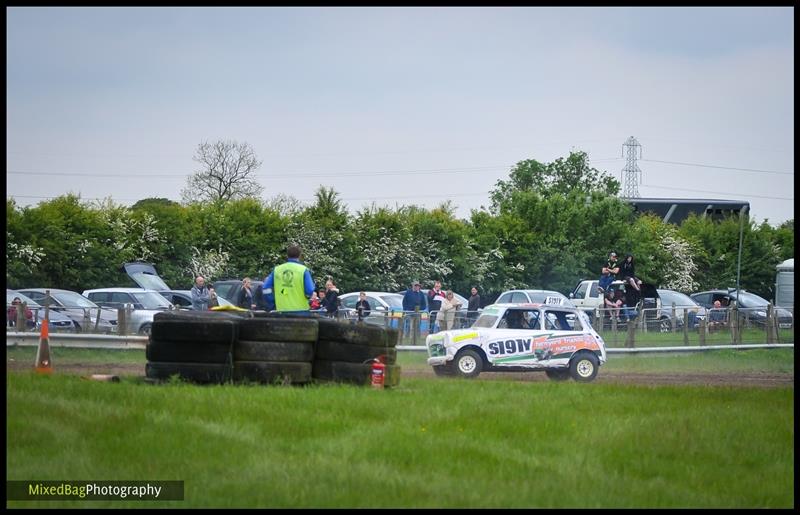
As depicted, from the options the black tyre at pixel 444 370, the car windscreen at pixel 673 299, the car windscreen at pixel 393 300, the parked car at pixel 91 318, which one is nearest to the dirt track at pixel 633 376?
the black tyre at pixel 444 370

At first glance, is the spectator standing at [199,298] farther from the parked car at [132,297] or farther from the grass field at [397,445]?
the grass field at [397,445]

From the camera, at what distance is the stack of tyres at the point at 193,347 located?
14.0m

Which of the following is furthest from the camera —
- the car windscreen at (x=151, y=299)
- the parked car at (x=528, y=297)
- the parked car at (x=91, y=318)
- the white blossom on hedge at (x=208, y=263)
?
the white blossom on hedge at (x=208, y=263)

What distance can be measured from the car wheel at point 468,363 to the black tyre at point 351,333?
6.88m

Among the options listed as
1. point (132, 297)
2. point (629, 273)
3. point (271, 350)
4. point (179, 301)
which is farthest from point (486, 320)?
point (179, 301)

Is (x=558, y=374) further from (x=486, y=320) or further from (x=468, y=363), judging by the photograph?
(x=468, y=363)

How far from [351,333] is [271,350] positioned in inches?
42.8

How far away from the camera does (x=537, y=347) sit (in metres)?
22.2

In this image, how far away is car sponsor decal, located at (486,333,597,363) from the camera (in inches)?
869

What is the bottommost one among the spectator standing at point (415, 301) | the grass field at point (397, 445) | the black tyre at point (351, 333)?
the grass field at point (397, 445)

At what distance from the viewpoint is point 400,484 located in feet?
30.7

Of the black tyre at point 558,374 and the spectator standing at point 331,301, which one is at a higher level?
the spectator standing at point 331,301

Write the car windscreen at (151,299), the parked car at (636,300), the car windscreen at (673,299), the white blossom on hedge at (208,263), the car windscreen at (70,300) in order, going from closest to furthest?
the parked car at (636,300), the car windscreen at (70,300), the car windscreen at (151,299), the car windscreen at (673,299), the white blossom on hedge at (208,263)

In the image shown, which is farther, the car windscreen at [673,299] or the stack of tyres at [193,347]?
the car windscreen at [673,299]
